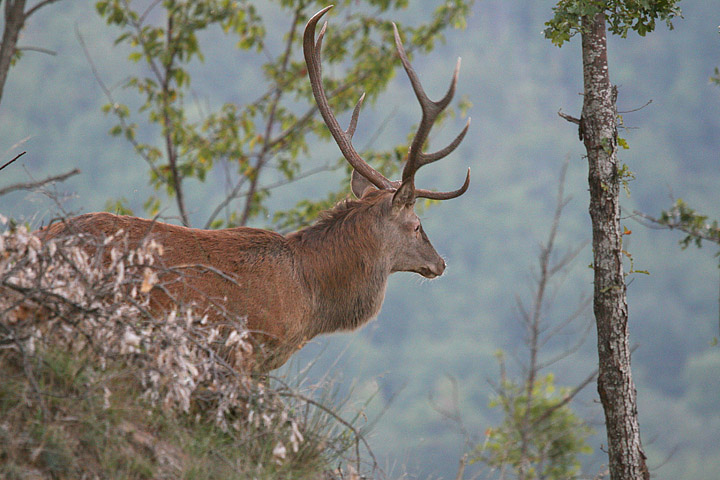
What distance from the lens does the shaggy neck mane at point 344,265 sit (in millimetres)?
6059

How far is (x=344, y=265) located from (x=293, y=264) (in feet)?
1.46

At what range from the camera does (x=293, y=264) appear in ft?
19.4

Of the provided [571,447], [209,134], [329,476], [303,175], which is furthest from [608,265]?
[209,134]

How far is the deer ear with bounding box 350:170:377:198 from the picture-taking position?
722 cm

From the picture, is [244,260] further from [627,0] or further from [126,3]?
[126,3]

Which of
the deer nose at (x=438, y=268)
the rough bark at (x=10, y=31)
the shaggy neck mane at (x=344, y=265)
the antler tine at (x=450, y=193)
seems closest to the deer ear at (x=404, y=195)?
the shaggy neck mane at (x=344, y=265)

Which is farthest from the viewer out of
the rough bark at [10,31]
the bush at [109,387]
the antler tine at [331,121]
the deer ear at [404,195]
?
the rough bark at [10,31]

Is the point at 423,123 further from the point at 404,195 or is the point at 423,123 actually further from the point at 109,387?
the point at 109,387

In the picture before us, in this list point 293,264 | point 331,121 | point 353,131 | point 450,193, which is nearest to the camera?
point 293,264

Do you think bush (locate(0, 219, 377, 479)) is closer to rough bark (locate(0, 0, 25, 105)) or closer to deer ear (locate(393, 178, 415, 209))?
deer ear (locate(393, 178, 415, 209))

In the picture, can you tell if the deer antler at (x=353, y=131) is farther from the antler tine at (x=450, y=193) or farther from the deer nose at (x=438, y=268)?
the deer nose at (x=438, y=268)

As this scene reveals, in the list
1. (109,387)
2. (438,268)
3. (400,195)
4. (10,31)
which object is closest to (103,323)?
(109,387)

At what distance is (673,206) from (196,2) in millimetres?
9021

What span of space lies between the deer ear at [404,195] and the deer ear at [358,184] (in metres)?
0.95
